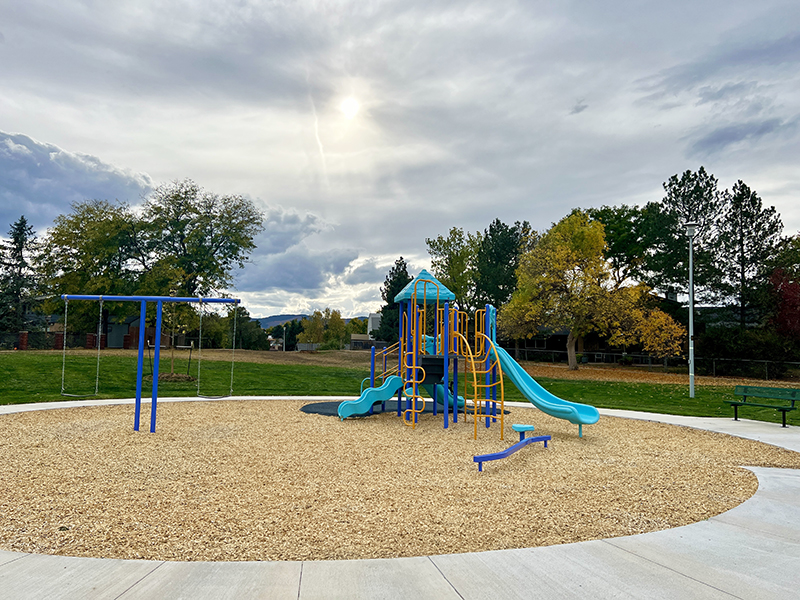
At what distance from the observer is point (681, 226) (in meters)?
33.0

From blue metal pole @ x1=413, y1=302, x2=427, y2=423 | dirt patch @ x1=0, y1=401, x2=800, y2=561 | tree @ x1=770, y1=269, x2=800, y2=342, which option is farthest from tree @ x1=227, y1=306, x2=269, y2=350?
tree @ x1=770, y1=269, x2=800, y2=342

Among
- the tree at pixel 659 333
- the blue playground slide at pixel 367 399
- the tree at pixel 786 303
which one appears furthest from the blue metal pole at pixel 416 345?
the tree at pixel 786 303

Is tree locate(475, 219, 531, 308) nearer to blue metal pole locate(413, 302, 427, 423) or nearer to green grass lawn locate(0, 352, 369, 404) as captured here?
green grass lawn locate(0, 352, 369, 404)

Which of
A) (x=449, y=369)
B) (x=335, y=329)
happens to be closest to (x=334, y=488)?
(x=449, y=369)

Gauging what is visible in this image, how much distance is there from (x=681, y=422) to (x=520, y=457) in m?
6.32

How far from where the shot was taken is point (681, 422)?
12.1 metres

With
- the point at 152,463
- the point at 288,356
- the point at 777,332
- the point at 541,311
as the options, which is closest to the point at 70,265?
the point at 288,356

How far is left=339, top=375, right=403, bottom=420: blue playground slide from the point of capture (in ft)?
38.8

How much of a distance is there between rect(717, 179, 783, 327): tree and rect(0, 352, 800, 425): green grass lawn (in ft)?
38.3

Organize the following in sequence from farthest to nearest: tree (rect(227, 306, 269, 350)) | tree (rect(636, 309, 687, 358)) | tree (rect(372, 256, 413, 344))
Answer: tree (rect(227, 306, 269, 350)) < tree (rect(372, 256, 413, 344)) < tree (rect(636, 309, 687, 358))

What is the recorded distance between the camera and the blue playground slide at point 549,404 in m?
10.1

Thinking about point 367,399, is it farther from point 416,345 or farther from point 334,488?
point 334,488

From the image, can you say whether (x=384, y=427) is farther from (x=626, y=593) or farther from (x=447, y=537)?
(x=626, y=593)

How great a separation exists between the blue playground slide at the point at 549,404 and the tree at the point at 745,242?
2595cm
